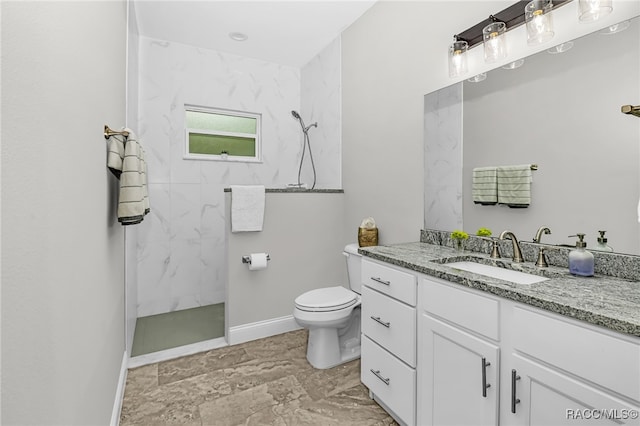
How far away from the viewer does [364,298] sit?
192cm

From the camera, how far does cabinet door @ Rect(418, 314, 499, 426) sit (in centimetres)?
119

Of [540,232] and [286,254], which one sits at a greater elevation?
[540,232]

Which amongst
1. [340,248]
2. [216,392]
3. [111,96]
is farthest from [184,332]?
[111,96]

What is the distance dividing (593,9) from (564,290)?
1.17 meters

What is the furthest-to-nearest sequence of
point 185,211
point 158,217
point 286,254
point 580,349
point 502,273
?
1. point 185,211
2. point 158,217
3. point 286,254
4. point 502,273
5. point 580,349

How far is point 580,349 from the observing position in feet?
3.05

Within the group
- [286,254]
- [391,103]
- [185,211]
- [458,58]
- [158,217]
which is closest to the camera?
[458,58]

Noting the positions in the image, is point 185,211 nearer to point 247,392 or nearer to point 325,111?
point 325,111

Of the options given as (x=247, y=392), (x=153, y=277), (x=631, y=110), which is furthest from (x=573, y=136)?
(x=153, y=277)

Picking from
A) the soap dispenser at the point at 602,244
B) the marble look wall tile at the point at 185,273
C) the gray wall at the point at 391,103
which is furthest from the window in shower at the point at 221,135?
the soap dispenser at the point at 602,244

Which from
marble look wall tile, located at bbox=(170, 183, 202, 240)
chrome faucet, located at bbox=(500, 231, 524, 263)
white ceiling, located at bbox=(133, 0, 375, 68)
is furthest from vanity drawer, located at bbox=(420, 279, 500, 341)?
marble look wall tile, located at bbox=(170, 183, 202, 240)

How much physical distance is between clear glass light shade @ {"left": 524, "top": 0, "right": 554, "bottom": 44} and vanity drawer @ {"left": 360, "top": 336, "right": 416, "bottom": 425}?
66.3 inches

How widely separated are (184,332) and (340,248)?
1576 mm

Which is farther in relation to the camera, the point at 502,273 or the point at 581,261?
the point at 502,273
